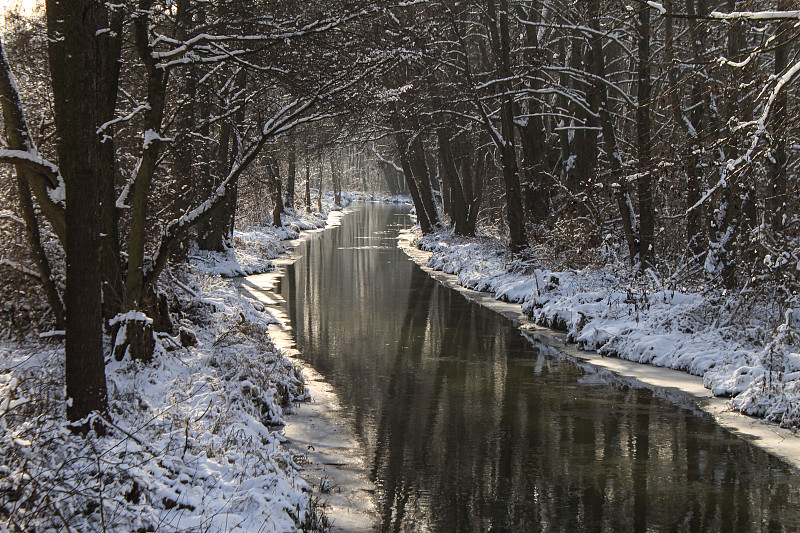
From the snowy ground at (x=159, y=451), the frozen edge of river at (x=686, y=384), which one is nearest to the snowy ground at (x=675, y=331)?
the frozen edge of river at (x=686, y=384)

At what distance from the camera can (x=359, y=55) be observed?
991 cm

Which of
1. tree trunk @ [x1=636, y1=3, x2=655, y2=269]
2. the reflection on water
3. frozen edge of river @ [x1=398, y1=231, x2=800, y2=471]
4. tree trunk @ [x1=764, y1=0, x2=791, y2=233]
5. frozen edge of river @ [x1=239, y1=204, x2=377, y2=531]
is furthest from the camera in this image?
tree trunk @ [x1=636, y1=3, x2=655, y2=269]

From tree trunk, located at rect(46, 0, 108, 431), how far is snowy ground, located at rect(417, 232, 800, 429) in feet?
28.3

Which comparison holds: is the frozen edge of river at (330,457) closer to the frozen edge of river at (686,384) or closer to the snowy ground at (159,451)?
the snowy ground at (159,451)

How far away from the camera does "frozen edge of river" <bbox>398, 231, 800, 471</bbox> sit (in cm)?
922

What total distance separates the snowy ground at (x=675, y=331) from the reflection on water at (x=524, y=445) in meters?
0.99

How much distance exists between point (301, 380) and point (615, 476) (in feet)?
17.1

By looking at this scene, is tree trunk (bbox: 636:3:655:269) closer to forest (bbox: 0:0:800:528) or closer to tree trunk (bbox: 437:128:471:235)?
forest (bbox: 0:0:800:528)

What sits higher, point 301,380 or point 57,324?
point 57,324

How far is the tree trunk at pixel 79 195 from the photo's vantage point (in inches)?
231

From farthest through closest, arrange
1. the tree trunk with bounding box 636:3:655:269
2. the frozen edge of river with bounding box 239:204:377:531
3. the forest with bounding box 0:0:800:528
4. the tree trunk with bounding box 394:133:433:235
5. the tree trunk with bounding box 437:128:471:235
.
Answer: the tree trunk with bounding box 394:133:433:235 → the tree trunk with bounding box 437:128:471:235 → the tree trunk with bounding box 636:3:655:269 → the frozen edge of river with bounding box 239:204:377:531 → the forest with bounding box 0:0:800:528

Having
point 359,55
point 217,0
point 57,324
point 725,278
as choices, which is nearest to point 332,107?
point 359,55

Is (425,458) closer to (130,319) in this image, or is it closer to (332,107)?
(130,319)

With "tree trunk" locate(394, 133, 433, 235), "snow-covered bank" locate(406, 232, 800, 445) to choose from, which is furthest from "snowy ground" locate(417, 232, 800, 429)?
"tree trunk" locate(394, 133, 433, 235)
